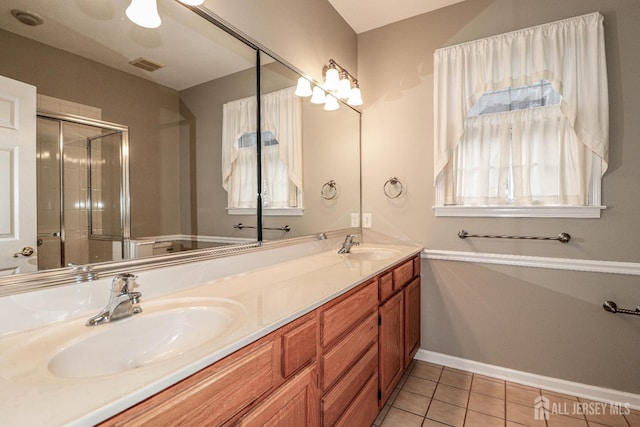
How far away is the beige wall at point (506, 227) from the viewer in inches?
69.2

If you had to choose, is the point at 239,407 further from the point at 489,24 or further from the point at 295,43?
the point at 489,24

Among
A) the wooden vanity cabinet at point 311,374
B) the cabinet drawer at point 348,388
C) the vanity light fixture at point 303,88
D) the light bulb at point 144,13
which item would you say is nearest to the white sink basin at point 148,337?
the wooden vanity cabinet at point 311,374

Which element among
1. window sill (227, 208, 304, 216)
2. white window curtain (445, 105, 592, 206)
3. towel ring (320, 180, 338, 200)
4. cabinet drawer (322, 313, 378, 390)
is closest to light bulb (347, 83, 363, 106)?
towel ring (320, 180, 338, 200)

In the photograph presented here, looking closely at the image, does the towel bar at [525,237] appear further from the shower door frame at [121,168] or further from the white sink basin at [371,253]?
the shower door frame at [121,168]

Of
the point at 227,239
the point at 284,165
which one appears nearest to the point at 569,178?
the point at 284,165

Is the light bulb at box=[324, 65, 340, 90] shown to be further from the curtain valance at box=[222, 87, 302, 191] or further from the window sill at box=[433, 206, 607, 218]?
the window sill at box=[433, 206, 607, 218]

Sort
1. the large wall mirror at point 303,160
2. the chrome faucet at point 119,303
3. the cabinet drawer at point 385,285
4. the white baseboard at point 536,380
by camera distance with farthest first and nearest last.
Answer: the white baseboard at point 536,380, the large wall mirror at point 303,160, the cabinet drawer at point 385,285, the chrome faucet at point 119,303

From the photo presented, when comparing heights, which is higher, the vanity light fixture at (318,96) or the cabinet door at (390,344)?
the vanity light fixture at (318,96)

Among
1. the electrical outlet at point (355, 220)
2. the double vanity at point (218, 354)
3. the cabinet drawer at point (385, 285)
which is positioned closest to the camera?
the double vanity at point (218, 354)

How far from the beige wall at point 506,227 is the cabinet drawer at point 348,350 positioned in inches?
40.8

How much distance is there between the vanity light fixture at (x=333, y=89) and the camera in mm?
2000

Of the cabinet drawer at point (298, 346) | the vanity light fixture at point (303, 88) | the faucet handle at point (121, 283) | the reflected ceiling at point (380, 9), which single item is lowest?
the cabinet drawer at point (298, 346)

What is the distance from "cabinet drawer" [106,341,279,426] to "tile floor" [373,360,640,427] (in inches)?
47.6

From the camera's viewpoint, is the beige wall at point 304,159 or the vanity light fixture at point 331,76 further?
the vanity light fixture at point 331,76
